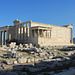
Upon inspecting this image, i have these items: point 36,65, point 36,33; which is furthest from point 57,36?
point 36,65

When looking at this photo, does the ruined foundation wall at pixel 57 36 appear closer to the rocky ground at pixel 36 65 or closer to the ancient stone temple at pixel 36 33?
the ancient stone temple at pixel 36 33

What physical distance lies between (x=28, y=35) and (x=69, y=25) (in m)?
14.9

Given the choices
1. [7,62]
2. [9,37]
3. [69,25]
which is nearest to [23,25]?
[9,37]

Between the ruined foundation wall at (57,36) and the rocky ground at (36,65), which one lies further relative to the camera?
the ruined foundation wall at (57,36)

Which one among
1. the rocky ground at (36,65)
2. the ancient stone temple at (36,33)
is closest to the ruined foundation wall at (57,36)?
the ancient stone temple at (36,33)

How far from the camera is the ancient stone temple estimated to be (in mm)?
28938

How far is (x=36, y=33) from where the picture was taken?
3166cm

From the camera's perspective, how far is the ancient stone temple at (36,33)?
1139 inches

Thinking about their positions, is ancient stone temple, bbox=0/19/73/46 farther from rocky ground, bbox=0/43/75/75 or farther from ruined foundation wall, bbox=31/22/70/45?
rocky ground, bbox=0/43/75/75

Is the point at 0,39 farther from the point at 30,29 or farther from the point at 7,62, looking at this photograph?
the point at 7,62

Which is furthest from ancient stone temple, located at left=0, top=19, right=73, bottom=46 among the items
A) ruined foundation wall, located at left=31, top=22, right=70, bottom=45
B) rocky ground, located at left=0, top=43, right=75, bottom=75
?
rocky ground, located at left=0, top=43, right=75, bottom=75

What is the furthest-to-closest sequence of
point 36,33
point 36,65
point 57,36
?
point 57,36 < point 36,33 < point 36,65

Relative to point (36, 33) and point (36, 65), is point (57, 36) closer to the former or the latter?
point (36, 33)

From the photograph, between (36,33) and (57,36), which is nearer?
(36,33)
